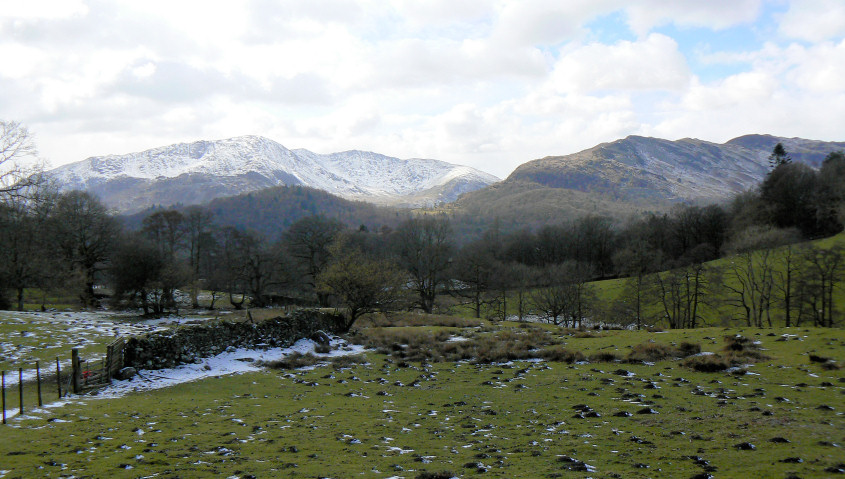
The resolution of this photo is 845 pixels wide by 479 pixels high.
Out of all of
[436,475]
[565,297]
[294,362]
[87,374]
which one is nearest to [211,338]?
[294,362]

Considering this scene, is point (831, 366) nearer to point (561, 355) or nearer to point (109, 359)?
point (561, 355)

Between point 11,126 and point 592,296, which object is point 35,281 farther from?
point 592,296

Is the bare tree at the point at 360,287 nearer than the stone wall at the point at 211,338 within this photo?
No

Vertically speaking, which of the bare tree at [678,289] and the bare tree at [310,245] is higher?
the bare tree at [310,245]

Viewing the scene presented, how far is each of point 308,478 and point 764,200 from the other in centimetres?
10340

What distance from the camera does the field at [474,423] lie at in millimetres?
9688

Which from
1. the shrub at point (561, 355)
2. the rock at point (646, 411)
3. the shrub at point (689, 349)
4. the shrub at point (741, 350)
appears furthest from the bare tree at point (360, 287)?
the rock at point (646, 411)

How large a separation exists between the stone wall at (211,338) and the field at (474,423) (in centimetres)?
310

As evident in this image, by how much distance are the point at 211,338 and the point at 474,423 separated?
18.3 meters

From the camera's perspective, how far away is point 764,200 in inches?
3346

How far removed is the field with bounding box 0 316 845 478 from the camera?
9.69 m

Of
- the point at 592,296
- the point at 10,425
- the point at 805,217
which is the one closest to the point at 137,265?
the point at 10,425

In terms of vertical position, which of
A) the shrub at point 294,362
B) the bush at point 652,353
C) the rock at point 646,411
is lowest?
the shrub at point 294,362

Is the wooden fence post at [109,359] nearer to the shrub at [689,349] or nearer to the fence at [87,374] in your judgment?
the fence at [87,374]
